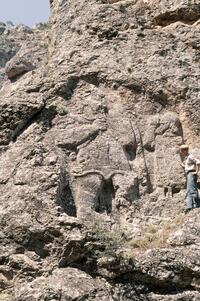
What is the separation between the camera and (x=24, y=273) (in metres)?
13.6

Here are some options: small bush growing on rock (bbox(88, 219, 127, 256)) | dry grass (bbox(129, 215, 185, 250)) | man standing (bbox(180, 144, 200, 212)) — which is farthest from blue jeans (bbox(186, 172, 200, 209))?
small bush growing on rock (bbox(88, 219, 127, 256))

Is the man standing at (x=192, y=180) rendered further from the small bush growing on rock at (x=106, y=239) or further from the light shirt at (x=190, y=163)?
the small bush growing on rock at (x=106, y=239)

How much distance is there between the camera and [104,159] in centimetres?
1683

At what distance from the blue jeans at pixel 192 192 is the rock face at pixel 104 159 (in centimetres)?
54

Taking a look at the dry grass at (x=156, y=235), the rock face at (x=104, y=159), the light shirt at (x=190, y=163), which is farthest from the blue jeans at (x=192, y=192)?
the rock face at (x=104, y=159)

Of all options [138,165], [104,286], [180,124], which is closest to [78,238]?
[104,286]

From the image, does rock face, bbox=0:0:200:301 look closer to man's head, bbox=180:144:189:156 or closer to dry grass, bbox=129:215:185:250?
A: dry grass, bbox=129:215:185:250

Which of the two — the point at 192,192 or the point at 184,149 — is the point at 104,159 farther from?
the point at 192,192

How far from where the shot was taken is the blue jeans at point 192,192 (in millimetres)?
16047

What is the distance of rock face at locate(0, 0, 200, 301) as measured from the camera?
13773 mm

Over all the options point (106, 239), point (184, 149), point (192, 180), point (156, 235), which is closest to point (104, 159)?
point (184, 149)

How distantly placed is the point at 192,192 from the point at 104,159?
2381 mm

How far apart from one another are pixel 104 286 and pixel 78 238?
114 centimetres

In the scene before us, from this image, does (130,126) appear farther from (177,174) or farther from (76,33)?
(76,33)
